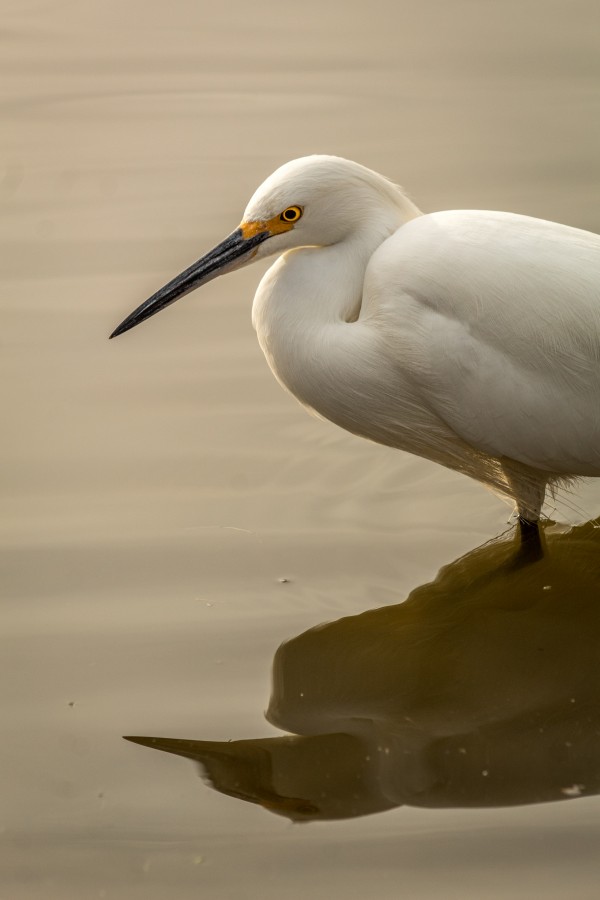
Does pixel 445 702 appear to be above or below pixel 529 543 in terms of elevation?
below

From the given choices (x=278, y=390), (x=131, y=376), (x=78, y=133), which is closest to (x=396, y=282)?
(x=278, y=390)

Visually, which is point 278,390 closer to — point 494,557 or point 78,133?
point 494,557

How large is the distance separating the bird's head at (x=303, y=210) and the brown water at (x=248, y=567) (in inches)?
33.0

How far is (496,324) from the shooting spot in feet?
10.2

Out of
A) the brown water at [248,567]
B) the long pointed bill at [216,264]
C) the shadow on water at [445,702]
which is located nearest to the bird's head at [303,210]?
the long pointed bill at [216,264]

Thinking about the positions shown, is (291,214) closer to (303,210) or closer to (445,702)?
(303,210)

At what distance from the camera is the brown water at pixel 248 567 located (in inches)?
110

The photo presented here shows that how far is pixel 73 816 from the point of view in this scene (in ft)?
9.41

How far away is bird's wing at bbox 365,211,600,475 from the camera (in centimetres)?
310

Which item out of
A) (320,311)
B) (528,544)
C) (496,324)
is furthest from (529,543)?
(320,311)

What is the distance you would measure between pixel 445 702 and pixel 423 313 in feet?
3.03

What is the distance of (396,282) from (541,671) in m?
1.01

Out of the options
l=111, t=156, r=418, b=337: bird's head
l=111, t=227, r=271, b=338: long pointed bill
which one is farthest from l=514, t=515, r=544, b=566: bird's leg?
l=111, t=227, r=271, b=338: long pointed bill

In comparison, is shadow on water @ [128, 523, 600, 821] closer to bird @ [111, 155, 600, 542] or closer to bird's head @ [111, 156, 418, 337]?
bird @ [111, 155, 600, 542]
